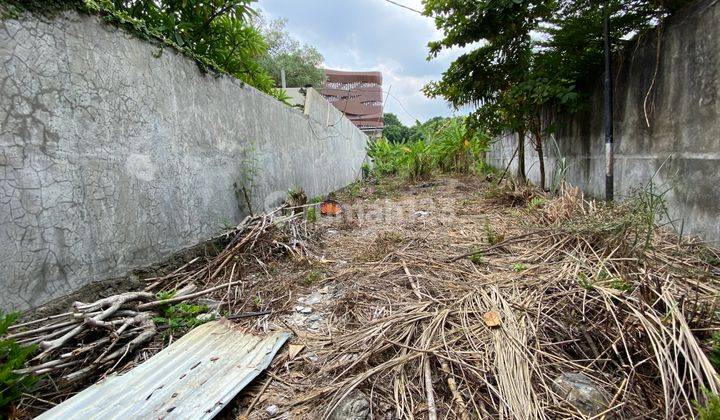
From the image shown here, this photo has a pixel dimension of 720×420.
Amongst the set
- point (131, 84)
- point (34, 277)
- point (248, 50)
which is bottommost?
point (34, 277)

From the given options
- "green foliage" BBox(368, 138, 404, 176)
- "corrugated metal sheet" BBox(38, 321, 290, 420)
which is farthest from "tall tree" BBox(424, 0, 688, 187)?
"green foliage" BBox(368, 138, 404, 176)

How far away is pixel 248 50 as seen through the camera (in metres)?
3.25

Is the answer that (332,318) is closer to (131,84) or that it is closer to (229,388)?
(229,388)

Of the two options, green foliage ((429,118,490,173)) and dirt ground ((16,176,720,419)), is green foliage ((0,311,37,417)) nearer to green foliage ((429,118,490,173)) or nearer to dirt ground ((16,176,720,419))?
dirt ground ((16,176,720,419))

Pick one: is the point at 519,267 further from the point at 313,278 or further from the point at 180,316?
the point at 180,316

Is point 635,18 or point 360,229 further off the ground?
point 635,18

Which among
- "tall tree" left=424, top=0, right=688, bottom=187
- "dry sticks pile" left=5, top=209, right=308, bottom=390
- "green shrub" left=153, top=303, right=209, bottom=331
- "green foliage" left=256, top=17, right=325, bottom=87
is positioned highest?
"green foliage" left=256, top=17, right=325, bottom=87

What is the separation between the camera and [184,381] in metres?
1.21

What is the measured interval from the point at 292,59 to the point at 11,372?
55.6 ft

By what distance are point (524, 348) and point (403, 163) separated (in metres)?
7.97

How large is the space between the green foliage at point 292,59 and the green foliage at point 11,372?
50.4 ft

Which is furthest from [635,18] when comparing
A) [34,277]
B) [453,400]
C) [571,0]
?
[34,277]

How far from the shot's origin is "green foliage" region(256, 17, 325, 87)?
15320mm

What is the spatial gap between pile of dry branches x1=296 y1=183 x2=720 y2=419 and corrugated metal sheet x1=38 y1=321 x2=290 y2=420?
30 centimetres
